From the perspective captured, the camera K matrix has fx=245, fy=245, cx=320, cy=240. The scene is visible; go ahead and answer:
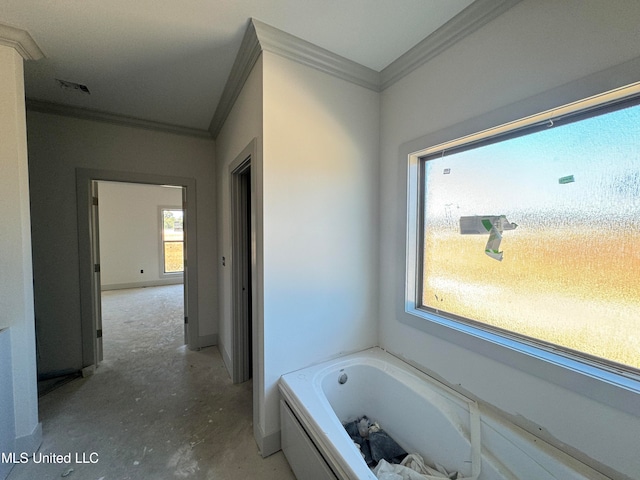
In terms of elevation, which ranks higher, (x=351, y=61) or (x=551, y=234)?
(x=351, y=61)

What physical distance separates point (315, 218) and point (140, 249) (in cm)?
616

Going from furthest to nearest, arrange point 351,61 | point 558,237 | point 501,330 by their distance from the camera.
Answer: point 351,61 → point 501,330 → point 558,237

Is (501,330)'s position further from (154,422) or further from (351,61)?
(154,422)

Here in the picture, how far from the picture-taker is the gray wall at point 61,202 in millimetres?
Answer: 2268

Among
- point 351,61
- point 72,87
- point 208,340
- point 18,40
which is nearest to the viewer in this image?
point 18,40

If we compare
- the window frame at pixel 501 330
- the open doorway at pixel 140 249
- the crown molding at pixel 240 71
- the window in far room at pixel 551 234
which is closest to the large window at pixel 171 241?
the open doorway at pixel 140 249

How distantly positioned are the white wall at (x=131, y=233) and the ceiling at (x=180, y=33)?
407 centimetres

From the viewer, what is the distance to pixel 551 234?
1158 mm

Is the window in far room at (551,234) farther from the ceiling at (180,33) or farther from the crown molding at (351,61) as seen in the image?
the ceiling at (180,33)

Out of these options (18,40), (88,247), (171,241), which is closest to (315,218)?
(18,40)

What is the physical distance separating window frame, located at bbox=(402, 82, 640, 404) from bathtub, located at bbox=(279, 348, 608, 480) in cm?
31

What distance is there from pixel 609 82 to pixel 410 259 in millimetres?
1189

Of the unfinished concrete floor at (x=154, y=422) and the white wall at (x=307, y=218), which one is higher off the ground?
the white wall at (x=307, y=218)

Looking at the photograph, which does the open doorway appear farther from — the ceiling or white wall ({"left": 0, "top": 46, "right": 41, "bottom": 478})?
the ceiling
